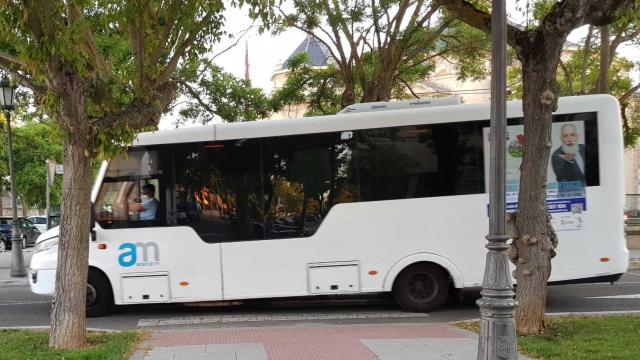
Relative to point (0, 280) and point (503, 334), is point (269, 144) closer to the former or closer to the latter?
point (503, 334)

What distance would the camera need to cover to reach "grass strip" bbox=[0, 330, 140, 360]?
612 centimetres

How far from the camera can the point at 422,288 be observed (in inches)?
365

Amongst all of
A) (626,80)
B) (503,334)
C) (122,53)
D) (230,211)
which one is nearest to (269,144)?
(230,211)

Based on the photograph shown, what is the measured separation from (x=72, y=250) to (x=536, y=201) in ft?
17.9

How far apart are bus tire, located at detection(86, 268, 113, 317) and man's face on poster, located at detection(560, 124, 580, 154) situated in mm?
7527

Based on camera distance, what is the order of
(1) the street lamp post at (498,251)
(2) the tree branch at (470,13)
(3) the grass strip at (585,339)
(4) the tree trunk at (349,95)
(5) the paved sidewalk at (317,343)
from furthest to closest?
1. (4) the tree trunk at (349,95)
2. (2) the tree branch at (470,13)
3. (5) the paved sidewalk at (317,343)
4. (3) the grass strip at (585,339)
5. (1) the street lamp post at (498,251)

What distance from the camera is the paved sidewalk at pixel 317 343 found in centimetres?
625

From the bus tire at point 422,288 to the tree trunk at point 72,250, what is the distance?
4.75m

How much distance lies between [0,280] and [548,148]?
13.3 meters

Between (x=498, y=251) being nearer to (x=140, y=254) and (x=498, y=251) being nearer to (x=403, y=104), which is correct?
(x=403, y=104)

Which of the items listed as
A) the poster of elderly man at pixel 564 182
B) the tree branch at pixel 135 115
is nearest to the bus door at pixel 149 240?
the tree branch at pixel 135 115

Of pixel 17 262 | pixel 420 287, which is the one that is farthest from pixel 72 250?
pixel 17 262

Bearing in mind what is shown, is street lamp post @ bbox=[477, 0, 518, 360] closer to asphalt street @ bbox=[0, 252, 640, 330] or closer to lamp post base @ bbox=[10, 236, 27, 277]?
asphalt street @ bbox=[0, 252, 640, 330]

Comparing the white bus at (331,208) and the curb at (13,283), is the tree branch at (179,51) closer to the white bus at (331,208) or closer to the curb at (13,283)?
the white bus at (331,208)
